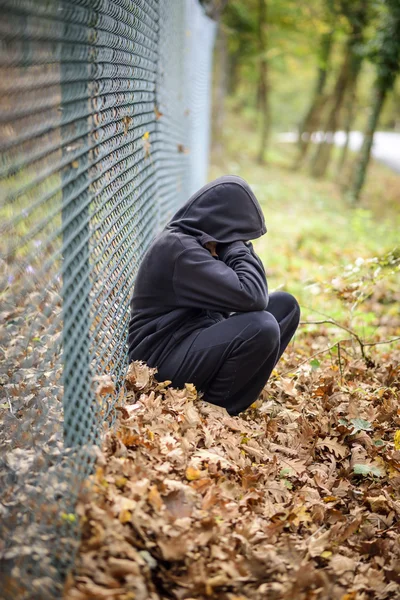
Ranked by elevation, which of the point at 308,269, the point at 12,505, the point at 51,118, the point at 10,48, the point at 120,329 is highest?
the point at 10,48

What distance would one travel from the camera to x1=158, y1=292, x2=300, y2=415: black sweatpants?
360 centimetres

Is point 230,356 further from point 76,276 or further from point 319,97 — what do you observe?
point 319,97

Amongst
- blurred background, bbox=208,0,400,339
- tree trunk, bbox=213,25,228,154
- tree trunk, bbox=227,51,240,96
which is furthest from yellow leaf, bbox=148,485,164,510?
tree trunk, bbox=227,51,240,96

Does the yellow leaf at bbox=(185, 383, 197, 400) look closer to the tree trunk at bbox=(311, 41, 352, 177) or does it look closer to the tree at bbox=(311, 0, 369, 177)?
the tree at bbox=(311, 0, 369, 177)

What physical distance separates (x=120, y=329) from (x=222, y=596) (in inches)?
64.3

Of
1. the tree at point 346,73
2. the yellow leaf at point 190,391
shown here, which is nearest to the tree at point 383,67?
the tree at point 346,73

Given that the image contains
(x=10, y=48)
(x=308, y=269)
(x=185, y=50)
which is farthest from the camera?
(x=308, y=269)

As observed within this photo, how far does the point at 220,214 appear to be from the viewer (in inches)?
147

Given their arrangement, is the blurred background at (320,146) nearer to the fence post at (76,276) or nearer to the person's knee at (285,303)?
the person's knee at (285,303)

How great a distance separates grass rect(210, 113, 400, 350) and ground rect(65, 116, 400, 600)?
731 millimetres

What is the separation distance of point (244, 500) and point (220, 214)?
1.65m

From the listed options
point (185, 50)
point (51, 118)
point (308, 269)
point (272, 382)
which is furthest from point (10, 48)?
point (308, 269)

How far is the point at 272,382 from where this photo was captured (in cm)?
446

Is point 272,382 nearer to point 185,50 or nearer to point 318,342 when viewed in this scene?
point 318,342
